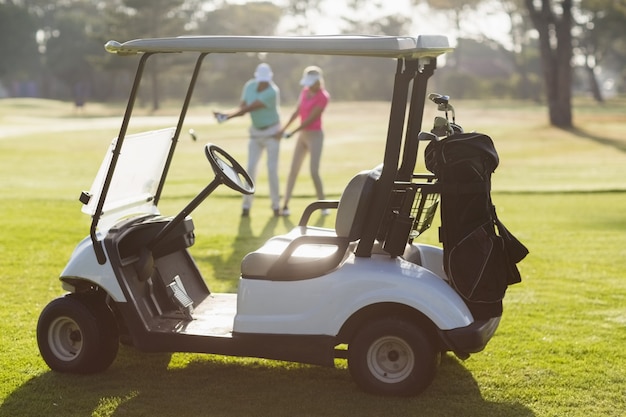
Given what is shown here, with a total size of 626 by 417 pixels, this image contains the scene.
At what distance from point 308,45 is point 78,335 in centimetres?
183

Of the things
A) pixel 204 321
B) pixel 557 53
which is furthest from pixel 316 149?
pixel 557 53

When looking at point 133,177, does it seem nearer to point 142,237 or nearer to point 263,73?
point 142,237

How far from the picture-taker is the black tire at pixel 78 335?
15.8 feet

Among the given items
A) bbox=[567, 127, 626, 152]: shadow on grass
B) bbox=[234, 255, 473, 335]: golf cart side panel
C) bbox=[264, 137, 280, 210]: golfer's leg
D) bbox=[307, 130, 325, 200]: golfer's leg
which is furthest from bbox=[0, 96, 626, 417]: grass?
bbox=[567, 127, 626, 152]: shadow on grass

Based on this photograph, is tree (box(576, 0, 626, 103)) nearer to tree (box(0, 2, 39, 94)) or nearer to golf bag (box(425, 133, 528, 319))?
tree (box(0, 2, 39, 94))

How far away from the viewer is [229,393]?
465cm

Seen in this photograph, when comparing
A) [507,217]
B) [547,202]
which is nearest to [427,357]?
[507,217]

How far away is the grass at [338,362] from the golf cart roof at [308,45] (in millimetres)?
1562

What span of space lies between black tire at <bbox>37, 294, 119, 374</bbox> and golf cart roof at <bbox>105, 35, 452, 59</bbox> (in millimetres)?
1252

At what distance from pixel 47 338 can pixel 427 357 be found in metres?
1.86

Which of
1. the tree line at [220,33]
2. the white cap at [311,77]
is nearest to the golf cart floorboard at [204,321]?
the white cap at [311,77]

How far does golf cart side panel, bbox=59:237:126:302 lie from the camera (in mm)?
4781

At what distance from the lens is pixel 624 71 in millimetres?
89500

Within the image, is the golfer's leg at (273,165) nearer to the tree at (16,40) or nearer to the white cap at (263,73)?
the white cap at (263,73)
